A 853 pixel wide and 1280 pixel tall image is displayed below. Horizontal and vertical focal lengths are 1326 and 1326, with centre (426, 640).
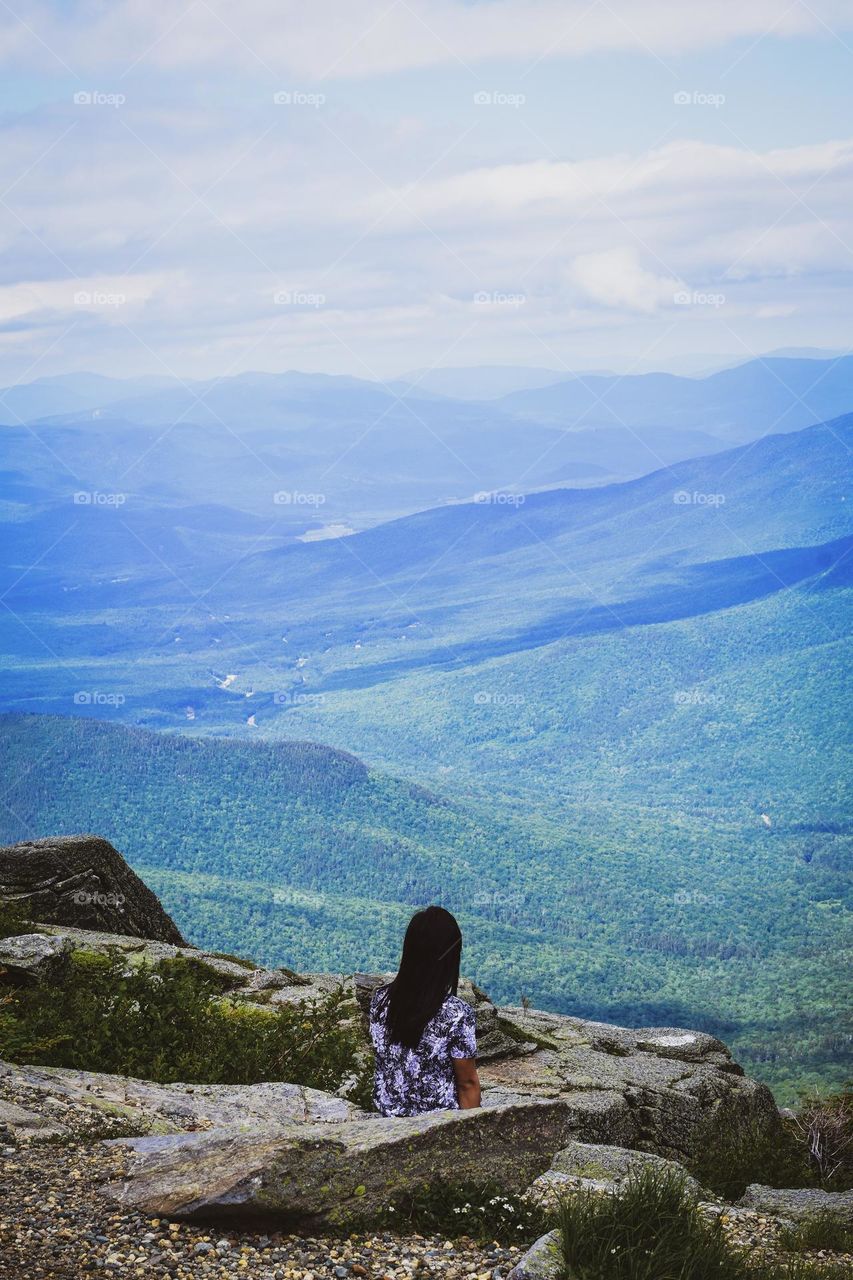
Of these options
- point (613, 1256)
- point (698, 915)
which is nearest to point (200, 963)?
point (613, 1256)

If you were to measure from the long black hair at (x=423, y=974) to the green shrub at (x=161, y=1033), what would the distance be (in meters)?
2.61

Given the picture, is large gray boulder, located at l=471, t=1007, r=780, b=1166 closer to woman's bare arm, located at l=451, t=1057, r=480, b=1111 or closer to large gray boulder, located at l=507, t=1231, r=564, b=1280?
woman's bare arm, located at l=451, t=1057, r=480, b=1111

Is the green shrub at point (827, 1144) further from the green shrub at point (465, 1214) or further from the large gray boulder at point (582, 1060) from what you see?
the green shrub at point (465, 1214)

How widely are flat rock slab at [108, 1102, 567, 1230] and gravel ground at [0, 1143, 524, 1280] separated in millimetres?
96

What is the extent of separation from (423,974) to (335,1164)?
125 cm

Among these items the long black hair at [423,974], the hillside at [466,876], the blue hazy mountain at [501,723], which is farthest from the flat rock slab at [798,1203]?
the hillside at [466,876]

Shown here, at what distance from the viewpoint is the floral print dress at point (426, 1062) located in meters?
7.18

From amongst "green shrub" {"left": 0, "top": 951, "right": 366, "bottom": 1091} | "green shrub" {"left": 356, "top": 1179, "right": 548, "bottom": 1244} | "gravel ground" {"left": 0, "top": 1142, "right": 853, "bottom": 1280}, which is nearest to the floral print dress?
"green shrub" {"left": 356, "top": 1179, "right": 548, "bottom": 1244}

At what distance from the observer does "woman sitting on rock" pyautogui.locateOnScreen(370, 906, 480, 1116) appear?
699cm

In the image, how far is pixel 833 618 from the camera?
137375 millimetres

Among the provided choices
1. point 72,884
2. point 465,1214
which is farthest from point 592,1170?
point 72,884

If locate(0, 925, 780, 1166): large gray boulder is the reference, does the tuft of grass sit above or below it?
above

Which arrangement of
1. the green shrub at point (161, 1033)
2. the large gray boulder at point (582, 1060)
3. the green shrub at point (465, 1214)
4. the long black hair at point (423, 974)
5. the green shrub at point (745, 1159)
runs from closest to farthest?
the green shrub at point (465, 1214) → the long black hair at point (423, 974) → the green shrub at point (161, 1033) → the green shrub at point (745, 1159) → the large gray boulder at point (582, 1060)

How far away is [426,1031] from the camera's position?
720 centimetres
